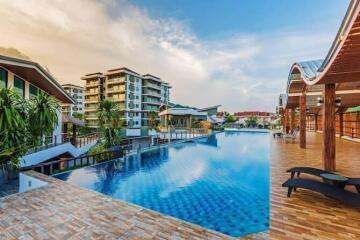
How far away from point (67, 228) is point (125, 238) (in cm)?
136

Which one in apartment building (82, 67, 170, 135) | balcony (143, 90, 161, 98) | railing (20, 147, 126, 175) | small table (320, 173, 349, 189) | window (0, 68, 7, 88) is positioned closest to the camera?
small table (320, 173, 349, 189)

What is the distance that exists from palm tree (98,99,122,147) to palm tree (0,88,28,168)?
767 centimetres

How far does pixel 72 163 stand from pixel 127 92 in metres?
35.2

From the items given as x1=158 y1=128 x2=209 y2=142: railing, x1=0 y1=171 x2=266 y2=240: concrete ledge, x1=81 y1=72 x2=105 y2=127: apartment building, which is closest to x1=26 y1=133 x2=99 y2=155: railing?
x1=0 y1=171 x2=266 y2=240: concrete ledge

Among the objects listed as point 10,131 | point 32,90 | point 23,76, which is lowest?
point 10,131

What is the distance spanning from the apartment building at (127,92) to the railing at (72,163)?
28986 mm

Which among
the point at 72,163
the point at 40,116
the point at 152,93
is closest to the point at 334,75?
the point at 40,116

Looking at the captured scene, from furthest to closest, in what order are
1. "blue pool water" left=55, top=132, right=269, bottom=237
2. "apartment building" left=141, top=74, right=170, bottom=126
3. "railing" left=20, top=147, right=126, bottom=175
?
"apartment building" left=141, top=74, right=170, bottom=126, "railing" left=20, top=147, right=126, bottom=175, "blue pool water" left=55, top=132, right=269, bottom=237

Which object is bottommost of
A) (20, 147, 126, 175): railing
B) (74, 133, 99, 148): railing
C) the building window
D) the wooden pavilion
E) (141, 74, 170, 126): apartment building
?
(20, 147, 126, 175): railing

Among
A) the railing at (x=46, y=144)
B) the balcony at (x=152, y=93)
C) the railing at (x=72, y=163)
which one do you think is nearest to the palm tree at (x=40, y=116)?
the railing at (x=46, y=144)

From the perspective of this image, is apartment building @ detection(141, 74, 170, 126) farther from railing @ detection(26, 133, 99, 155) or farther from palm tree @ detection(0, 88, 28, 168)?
palm tree @ detection(0, 88, 28, 168)

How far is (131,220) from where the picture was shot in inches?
185

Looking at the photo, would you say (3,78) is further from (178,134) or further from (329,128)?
(178,134)

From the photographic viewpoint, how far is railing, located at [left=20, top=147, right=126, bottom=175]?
31.9 feet
